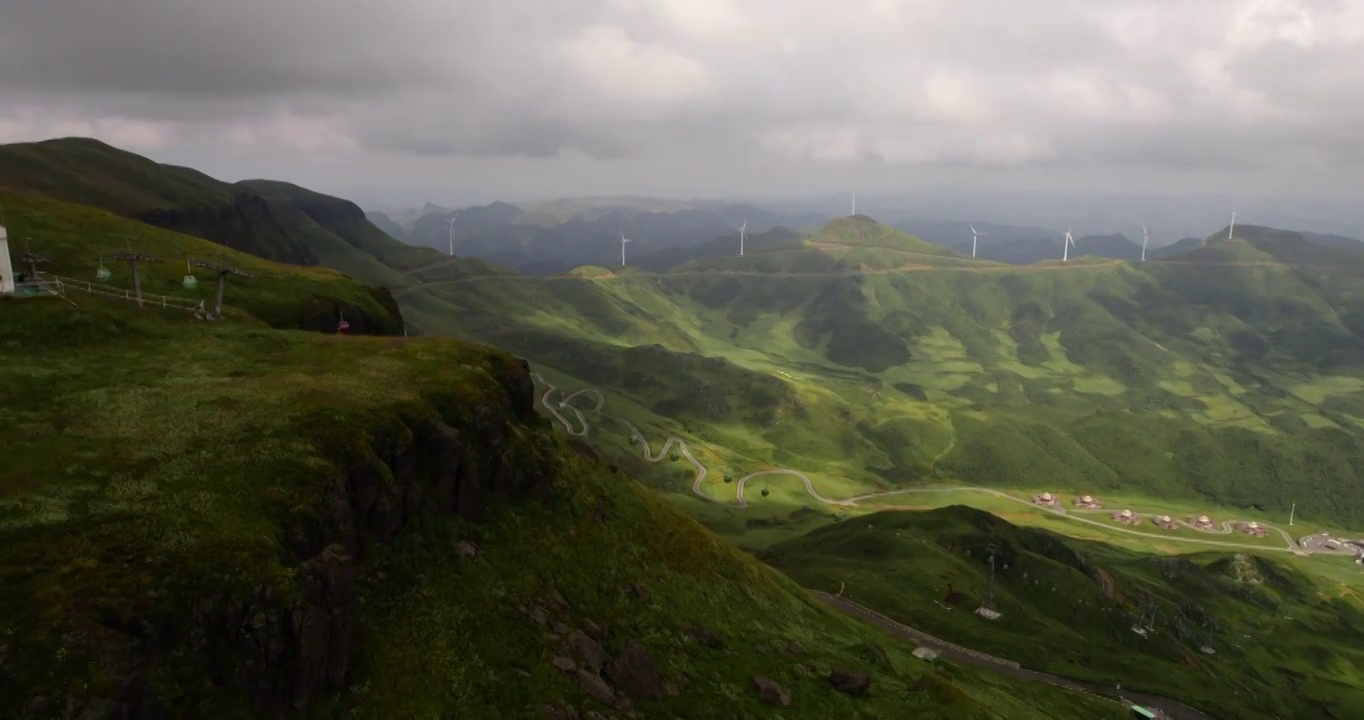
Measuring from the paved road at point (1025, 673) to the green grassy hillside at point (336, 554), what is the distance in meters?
35.3

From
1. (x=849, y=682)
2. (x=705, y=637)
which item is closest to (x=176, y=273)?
(x=705, y=637)

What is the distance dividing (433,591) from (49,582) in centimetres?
2864

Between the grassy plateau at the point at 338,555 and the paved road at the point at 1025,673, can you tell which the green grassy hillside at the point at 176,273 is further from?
the paved road at the point at 1025,673

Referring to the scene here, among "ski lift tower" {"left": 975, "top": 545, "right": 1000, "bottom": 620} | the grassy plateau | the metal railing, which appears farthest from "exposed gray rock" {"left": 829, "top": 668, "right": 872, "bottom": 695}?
the metal railing

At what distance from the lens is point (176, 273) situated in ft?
464

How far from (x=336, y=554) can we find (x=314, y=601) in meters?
5.71

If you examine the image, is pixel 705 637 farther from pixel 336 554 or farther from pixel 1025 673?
pixel 1025 673

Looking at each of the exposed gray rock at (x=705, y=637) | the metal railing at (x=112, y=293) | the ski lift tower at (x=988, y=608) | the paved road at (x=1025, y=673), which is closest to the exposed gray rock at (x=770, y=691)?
the exposed gray rock at (x=705, y=637)

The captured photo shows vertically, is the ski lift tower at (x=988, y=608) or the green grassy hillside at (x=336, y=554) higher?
the green grassy hillside at (x=336, y=554)

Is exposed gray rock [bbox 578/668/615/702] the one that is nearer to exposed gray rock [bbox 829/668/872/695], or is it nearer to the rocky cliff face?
the rocky cliff face

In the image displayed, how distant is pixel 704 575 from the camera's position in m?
102

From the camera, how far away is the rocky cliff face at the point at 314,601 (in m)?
45.8

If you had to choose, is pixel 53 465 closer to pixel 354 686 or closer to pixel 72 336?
pixel 354 686

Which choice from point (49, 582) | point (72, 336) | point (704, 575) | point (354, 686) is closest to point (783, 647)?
point (704, 575)
